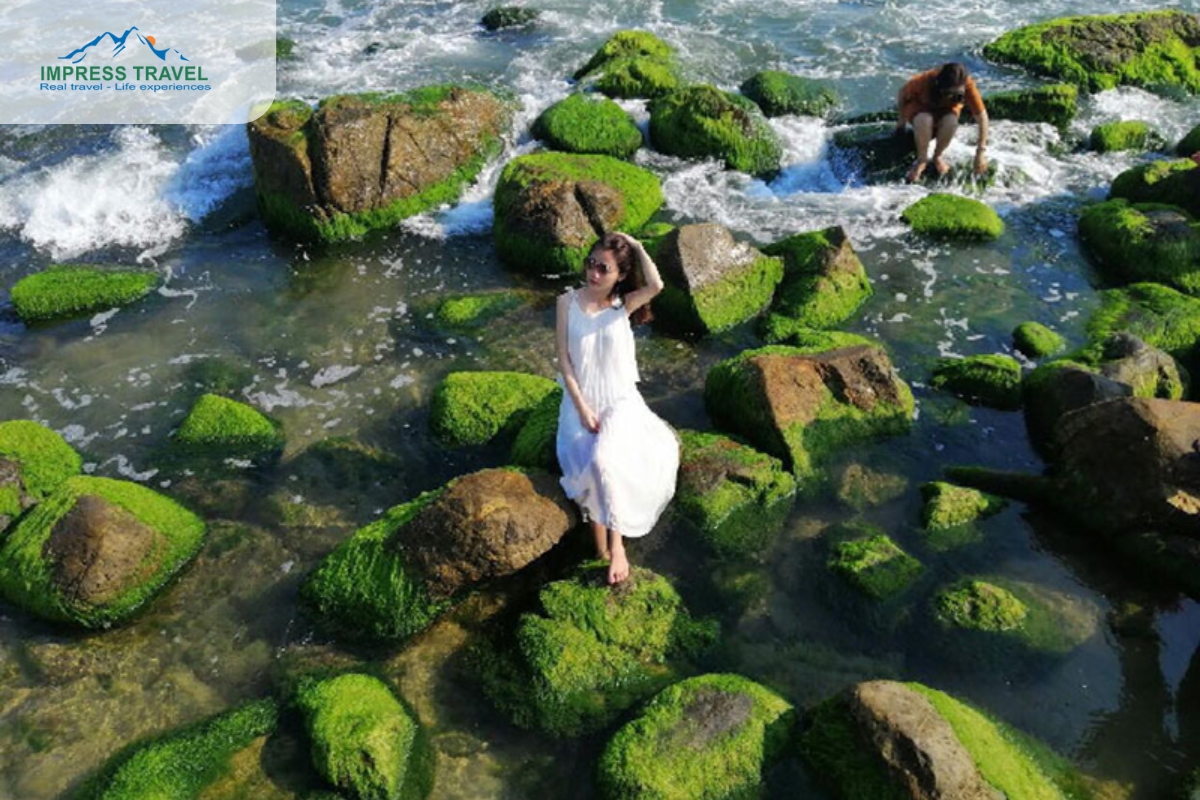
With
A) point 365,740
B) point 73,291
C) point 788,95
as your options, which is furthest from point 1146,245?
point 73,291

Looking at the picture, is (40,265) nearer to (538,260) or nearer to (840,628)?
(538,260)

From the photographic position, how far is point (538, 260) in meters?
12.6

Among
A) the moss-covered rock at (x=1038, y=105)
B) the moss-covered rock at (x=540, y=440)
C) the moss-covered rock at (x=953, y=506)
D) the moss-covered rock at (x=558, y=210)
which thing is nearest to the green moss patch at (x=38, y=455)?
the moss-covered rock at (x=540, y=440)

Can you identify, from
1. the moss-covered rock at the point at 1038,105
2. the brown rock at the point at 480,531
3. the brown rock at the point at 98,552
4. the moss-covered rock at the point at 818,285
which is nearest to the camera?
the brown rock at the point at 480,531

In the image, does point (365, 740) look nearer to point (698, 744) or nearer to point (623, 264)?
point (698, 744)

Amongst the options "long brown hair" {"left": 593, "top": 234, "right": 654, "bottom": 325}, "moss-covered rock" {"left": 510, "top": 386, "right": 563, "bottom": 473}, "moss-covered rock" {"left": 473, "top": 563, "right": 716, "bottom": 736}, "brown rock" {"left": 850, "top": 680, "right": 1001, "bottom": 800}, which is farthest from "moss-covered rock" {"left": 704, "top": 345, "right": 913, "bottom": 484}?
"brown rock" {"left": 850, "top": 680, "right": 1001, "bottom": 800}

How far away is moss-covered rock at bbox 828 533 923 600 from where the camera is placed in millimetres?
7816

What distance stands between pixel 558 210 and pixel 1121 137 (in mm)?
10517

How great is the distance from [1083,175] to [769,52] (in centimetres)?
763

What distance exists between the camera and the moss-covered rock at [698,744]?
6.22 meters

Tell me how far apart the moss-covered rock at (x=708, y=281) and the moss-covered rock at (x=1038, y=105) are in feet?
25.9

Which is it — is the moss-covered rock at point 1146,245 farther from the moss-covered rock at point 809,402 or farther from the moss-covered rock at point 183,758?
the moss-covered rock at point 183,758

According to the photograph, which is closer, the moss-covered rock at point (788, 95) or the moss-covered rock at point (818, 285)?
the moss-covered rock at point (818, 285)

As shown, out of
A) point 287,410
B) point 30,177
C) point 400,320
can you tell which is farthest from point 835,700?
point 30,177
